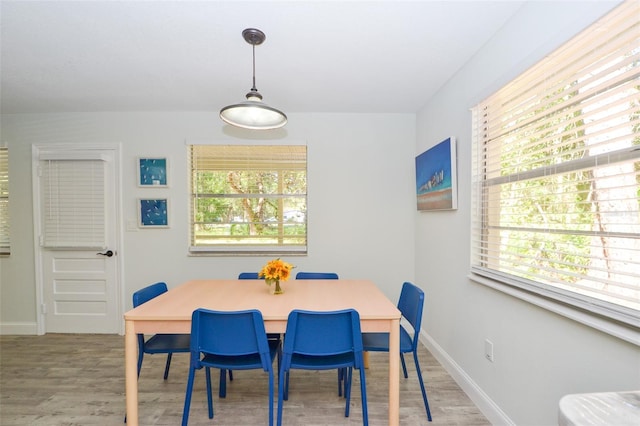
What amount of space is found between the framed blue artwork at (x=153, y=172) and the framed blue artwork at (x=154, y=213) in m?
0.18

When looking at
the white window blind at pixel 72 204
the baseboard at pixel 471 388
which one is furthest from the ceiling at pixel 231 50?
the baseboard at pixel 471 388

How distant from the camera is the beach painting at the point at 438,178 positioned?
7.45ft

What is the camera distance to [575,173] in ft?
4.25

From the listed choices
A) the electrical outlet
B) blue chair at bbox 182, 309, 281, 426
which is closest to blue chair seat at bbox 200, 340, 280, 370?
blue chair at bbox 182, 309, 281, 426

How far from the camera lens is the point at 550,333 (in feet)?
4.51

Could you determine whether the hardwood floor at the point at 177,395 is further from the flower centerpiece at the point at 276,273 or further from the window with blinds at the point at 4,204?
the window with blinds at the point at 4,204

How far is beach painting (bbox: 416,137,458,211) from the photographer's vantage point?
2.27 meters

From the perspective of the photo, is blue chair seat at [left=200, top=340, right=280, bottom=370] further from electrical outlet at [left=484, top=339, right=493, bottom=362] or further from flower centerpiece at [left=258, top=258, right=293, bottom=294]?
electrical outlet at [left=484, top=339, right=493, bottom=362]

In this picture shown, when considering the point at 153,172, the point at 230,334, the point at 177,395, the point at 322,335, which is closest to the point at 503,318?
the point at 322,335

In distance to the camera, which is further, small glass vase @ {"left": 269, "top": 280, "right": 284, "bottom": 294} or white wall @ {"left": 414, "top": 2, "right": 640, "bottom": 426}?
small glass vase @ {"left": 269, "top": 280, "right": 284, "bottom": 294}

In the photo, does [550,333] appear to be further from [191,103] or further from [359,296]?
[191,103]

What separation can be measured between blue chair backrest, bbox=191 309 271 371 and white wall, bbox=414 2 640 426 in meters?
1.45

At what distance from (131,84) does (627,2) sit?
10.7 feet

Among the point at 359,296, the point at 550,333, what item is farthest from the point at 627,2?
the point at 359,296
